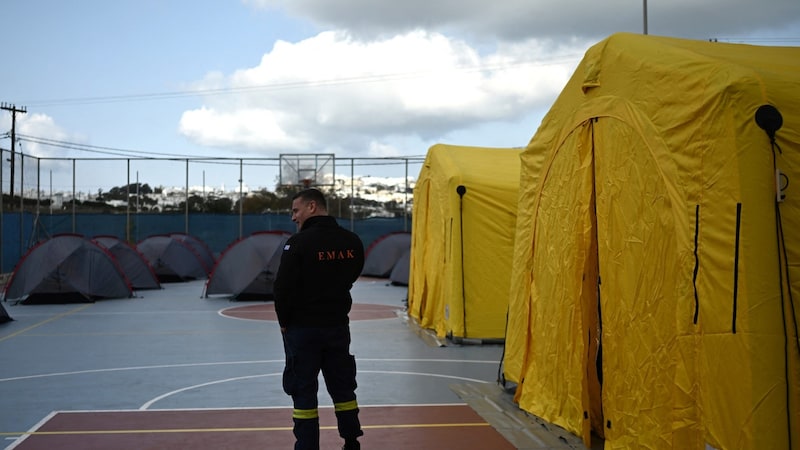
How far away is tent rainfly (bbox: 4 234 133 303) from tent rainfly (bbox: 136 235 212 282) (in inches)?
271

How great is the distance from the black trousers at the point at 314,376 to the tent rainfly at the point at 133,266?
65.9ft

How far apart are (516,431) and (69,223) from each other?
32.6 m

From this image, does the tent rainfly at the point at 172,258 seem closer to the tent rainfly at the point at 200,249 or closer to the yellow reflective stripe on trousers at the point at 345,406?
the tent rainfly at the point at 200,249

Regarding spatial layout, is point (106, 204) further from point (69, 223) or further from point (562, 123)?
point (562, 123)

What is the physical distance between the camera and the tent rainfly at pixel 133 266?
24.7 m

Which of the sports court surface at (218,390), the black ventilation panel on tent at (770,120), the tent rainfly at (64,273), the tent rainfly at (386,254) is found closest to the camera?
the black ventilation panel on tent at (770,120)

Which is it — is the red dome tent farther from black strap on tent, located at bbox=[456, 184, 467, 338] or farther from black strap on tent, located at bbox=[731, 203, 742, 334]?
black strap on tent, located at bbox=[731, 203, 742, 334]

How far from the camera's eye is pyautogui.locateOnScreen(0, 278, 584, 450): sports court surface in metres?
7.00

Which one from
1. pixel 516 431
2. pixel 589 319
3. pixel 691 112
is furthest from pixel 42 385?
pixel 691 112

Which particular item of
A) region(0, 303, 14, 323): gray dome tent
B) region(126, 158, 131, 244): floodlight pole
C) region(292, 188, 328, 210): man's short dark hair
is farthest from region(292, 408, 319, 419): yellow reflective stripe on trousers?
region(126, 158, 131, 244): floodlight pole

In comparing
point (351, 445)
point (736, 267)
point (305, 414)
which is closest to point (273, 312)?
point (351, 445)

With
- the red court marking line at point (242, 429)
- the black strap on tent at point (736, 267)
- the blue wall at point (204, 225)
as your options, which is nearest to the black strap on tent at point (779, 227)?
the black strap on tent at point (736, 267)

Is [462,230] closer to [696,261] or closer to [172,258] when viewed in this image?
[696,261]

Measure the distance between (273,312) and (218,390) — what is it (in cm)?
904
